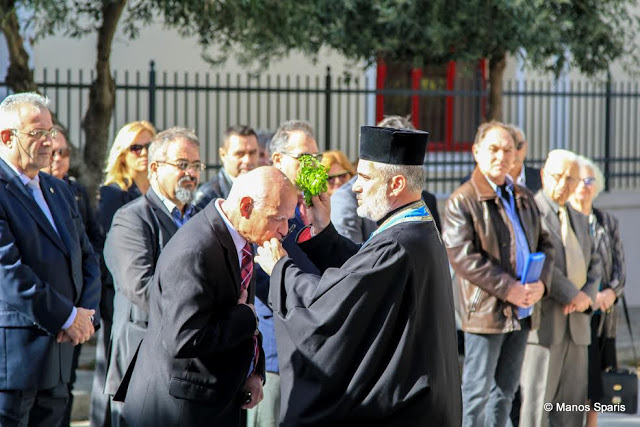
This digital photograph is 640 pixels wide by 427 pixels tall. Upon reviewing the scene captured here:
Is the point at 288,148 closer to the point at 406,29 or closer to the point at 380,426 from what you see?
the point at 380,426

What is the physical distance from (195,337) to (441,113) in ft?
35.5

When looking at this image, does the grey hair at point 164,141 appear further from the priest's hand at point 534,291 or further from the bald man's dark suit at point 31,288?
the priest's hand at point 534,291

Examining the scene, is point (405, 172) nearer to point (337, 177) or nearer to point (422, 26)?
point (337, 177)

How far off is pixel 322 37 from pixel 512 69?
530cm

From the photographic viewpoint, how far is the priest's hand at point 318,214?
507cm

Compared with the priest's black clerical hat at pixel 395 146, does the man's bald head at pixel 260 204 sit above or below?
below

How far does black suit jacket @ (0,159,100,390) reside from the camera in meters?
5.23

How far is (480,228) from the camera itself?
6930 millimetres

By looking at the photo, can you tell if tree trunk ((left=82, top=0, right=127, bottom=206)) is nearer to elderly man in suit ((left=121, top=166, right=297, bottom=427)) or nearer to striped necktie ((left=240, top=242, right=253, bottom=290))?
striped necktie ((left=240, top=242, right=253, bottom=290))

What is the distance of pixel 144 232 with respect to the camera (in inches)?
229

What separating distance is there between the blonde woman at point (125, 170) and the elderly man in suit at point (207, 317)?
3.03 meters

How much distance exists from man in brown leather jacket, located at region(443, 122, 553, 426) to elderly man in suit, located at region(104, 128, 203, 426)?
6.16ft

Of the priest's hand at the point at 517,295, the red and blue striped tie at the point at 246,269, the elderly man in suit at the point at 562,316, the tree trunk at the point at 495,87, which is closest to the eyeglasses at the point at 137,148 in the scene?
the priest's hand at the point at 517,295

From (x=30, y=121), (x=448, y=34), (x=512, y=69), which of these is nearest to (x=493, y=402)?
(x=30, y=121)
